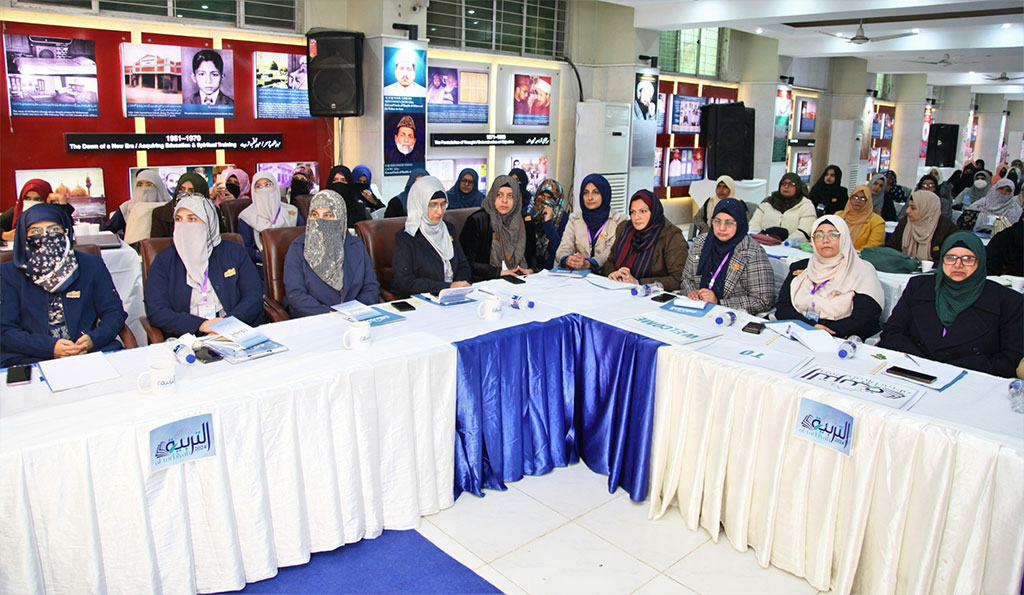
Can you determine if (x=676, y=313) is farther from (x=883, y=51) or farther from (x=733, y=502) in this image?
(x=883, y=51)

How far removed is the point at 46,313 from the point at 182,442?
1.52 metres

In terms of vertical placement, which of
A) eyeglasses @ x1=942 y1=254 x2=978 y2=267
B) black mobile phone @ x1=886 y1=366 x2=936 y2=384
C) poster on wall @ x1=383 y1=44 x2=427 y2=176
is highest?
poster on wall @ x1=383 y1=44 x2=427 y2=176

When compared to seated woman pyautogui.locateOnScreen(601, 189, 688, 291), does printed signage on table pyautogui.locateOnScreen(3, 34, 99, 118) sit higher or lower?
higher

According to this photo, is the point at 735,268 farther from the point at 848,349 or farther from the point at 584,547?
the point at 584,547

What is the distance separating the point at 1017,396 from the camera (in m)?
2.56

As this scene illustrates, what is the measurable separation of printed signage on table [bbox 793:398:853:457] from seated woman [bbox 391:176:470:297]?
2.37m

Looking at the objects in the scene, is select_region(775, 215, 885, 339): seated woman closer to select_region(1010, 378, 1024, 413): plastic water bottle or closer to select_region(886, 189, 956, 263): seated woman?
select_region(1010, 378, 1024, 413): plastic water bottle

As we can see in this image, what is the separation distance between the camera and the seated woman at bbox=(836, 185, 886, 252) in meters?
6.66

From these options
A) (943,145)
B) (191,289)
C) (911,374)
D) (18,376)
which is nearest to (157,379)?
(18,376)

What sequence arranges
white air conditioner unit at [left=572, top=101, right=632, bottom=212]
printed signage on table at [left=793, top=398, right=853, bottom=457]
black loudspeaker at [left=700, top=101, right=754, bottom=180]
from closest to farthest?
printed signage on table at [left=793, top=398, right=853, bottom=457], white air conditioner unit at [left=572, top=101, right=632, bottom=212], black loudspeaker at [left=700, top=101, right=754, bottom=180]

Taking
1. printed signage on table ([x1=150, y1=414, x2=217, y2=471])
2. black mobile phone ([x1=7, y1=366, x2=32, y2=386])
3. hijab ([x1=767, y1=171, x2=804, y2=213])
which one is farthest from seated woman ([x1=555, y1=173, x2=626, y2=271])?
black mobile phone ([x1=7, y1=366, x2=32, y2=386])

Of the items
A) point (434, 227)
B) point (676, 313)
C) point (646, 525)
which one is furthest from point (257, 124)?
point (646, 525)

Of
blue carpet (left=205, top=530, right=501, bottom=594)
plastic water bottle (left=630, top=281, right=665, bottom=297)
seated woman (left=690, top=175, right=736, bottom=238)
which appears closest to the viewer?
blue carpet (left=205, top=530, right=501, bottom=594)

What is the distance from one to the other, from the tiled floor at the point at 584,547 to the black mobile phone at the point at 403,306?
0.96 meters
